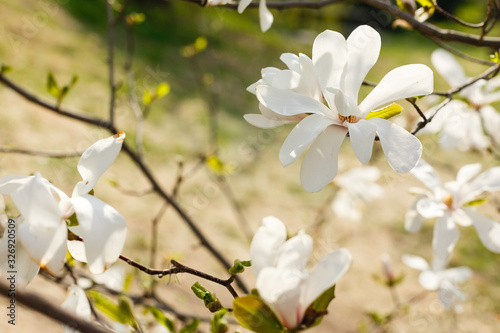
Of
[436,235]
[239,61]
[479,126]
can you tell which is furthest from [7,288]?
[239,61]

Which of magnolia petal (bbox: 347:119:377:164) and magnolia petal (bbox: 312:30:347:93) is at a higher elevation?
magnolia petal (bbox: 312:30:347:93)

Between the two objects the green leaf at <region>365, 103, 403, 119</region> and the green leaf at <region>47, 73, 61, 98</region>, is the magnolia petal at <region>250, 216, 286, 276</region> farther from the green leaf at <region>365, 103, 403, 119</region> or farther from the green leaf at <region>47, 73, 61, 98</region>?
the green leaf at <region>47, 73, 61, 98</region>

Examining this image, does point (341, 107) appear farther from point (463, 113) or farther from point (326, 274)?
point (463, 113)

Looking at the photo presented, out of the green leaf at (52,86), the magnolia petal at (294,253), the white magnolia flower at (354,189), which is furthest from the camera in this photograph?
the white magnolia flower at (354,189)

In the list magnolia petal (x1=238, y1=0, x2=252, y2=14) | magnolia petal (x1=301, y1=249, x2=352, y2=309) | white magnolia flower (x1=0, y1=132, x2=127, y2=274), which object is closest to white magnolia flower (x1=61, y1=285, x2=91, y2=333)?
white magnolia flower (x1=0, y1=132, x2=127, y2=274)

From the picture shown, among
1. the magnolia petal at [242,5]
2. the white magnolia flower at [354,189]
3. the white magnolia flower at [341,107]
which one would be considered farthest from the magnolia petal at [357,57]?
the white magnolia flower at [354,189]

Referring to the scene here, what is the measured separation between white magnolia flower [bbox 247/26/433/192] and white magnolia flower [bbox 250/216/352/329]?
53mm

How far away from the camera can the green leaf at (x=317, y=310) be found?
0.31m

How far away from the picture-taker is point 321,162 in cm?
35

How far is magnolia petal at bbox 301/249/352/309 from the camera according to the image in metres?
0.29

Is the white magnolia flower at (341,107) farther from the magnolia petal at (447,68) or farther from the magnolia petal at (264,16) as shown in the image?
the magnolia petal at (447,68)

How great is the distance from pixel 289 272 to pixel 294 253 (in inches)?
0.5

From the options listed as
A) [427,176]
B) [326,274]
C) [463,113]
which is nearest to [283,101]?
[326,274]

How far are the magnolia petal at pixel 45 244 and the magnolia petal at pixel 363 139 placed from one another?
0.69 ft
